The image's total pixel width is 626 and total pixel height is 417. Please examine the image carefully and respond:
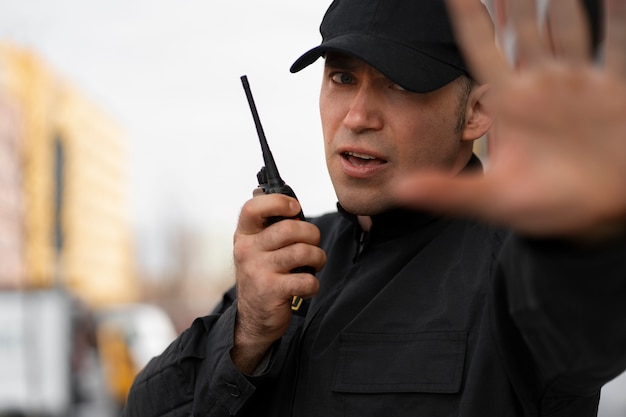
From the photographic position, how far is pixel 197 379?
6.83 ft

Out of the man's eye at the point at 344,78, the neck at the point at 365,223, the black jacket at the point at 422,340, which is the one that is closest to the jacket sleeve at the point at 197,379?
the black jacket at the point at 422,340

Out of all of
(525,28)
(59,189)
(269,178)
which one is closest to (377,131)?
(269,178)

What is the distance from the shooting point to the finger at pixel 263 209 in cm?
191

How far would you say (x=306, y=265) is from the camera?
1.88 m

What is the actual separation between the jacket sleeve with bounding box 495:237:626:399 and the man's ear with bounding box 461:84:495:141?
0.59 m

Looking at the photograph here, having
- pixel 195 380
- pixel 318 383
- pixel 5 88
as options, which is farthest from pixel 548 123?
pixel 5 88

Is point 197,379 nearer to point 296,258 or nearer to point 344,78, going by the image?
point 296,258

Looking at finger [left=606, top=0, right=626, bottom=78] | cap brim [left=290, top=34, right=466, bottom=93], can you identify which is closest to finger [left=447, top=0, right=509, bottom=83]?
finger [left=606, top=0, right=626, bottom=78]

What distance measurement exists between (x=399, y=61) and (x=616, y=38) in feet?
2.66

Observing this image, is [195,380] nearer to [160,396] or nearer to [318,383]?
[160,396]

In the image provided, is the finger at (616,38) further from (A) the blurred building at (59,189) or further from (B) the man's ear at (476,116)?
(A) the blurred building at (59,189)

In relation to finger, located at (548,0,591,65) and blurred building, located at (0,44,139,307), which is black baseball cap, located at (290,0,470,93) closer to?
finger, located at (548,0,591,65)

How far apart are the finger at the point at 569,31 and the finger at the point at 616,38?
0.10ft

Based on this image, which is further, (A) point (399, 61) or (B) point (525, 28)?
(A) point (399, 61)
